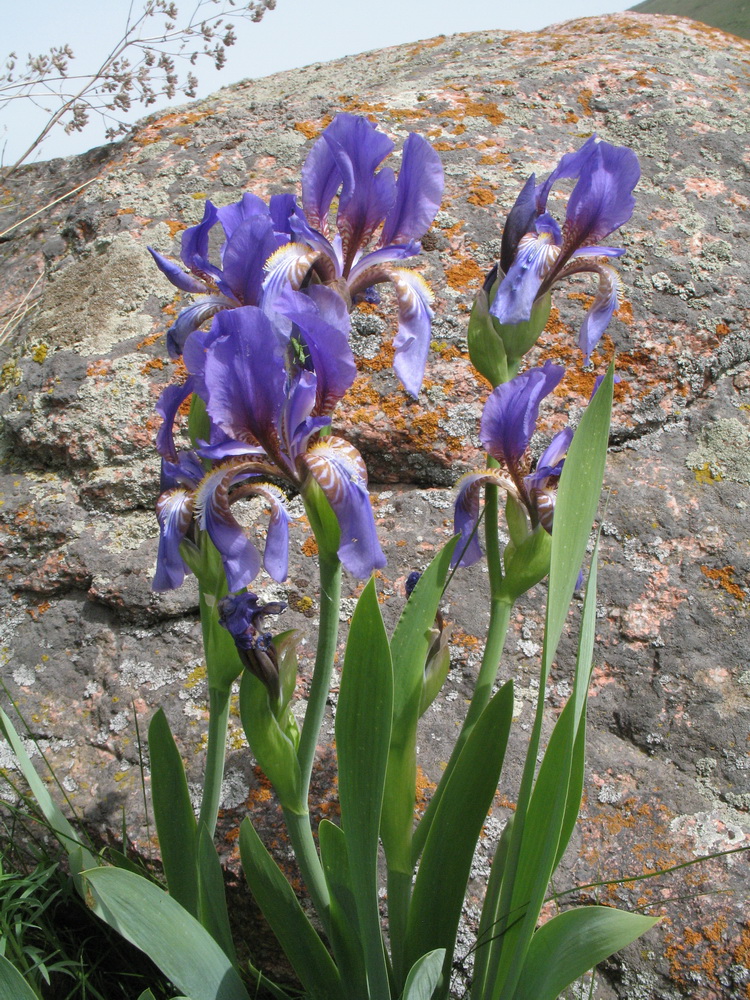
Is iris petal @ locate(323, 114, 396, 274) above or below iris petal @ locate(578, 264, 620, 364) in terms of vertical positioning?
above

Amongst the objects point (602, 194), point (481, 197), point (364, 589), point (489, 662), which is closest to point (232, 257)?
point (364, 589)

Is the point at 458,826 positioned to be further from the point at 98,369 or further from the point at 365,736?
the point at 98,369

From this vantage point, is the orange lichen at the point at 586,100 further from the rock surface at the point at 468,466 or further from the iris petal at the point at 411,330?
the iris petal at the point at 411,330

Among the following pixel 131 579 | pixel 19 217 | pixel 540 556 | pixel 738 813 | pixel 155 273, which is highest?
pixel 19 217

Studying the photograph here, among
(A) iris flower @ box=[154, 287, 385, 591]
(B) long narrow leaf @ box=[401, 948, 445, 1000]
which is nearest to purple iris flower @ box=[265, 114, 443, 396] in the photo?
(A) iris flower @ box=[154, 287, 385, 591]

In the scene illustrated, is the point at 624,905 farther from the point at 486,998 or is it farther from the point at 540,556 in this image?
the point at 540,556

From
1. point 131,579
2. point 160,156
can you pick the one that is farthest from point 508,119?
point 131,579

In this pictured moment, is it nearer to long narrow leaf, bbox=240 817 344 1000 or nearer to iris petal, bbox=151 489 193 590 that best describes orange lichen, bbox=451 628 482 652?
long narrow leaf, bbox=240 817 344 1000
